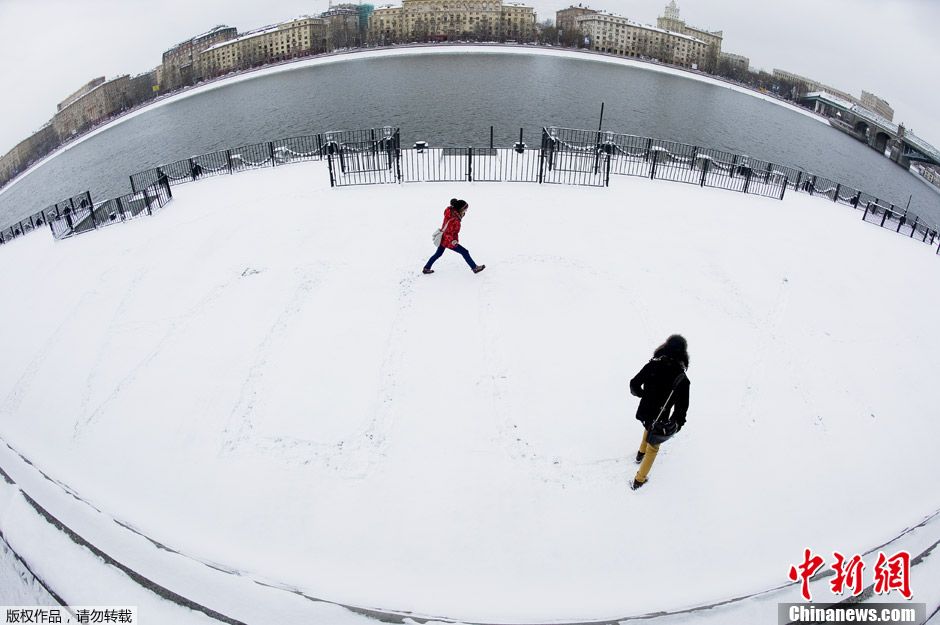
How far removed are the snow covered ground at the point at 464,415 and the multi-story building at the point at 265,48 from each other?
116249 mm

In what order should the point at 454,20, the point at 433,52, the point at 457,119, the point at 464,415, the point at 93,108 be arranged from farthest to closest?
the point at 454,20 → the point at 433,52 → the point at 93,108 → the point at 457,119 → the point at 464,415

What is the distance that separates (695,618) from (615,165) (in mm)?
15053

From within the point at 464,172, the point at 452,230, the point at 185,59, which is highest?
the point at 185,59

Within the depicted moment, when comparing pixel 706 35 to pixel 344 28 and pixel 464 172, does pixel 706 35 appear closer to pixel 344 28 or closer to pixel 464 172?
pixel 344 28

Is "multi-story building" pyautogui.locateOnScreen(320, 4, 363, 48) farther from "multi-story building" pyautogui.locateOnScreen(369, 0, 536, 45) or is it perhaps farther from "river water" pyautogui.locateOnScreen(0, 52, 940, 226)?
"river water" pyautogui.locateOnScreen(0, 52, 940, 226)

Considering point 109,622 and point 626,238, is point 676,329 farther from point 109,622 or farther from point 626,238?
point 109,622

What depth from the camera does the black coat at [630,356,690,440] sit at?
14.9 feet

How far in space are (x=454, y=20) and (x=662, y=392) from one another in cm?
14193

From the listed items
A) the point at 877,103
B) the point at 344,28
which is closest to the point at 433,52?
the point at 344,28

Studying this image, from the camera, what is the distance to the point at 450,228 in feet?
28.0

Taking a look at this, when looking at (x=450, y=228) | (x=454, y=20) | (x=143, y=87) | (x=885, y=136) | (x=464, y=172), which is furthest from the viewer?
(x=454, y=20)

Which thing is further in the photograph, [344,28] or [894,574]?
[344,28]

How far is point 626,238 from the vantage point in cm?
1102

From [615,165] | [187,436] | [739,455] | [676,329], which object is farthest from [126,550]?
[615,165]
